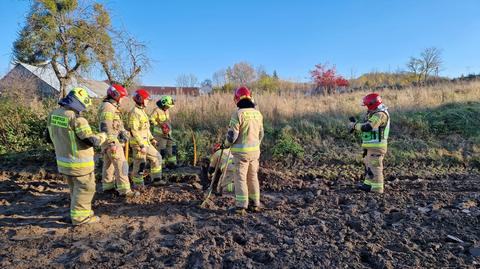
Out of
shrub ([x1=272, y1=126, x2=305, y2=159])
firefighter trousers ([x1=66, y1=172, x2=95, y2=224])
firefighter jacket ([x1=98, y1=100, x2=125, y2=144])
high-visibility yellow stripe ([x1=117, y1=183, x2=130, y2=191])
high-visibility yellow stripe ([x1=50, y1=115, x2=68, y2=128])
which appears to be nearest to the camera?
high-visibility yellow stripe ([x1=50, y1=115, x2=68, y2=128])

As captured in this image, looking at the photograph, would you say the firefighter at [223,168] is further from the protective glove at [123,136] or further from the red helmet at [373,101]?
the red helmet at [373,101]

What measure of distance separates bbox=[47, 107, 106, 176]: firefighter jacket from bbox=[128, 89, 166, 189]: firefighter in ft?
4.39

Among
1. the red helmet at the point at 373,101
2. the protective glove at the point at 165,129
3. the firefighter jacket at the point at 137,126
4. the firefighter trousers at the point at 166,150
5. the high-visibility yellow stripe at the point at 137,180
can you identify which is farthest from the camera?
the firefighter trousers at the point at 166,150

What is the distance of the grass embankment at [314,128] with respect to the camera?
8.17m

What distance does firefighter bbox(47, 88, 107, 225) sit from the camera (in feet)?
13.8

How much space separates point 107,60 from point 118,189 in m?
9.82

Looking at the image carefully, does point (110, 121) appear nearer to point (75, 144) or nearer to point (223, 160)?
point (75, 144)

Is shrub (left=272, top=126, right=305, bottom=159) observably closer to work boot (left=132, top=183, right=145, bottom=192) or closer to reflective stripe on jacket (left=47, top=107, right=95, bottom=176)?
work boot (left=132, top=183, right=145, bottom=192)

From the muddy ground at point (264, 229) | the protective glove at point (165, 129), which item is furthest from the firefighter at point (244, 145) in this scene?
the protective glove at point (165, 129)

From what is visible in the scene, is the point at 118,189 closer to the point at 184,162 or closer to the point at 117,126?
the point at 117,126

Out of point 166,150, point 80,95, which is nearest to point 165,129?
point 166,150

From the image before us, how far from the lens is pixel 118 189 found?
18.2 ft

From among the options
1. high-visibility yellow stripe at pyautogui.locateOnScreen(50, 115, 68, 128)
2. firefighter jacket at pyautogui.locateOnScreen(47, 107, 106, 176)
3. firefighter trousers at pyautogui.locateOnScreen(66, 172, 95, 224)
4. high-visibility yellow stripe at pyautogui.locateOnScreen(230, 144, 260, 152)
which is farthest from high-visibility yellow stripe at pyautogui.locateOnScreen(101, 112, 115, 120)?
high-visibility yellow stripe at pyautogui.locateOnScreen(230, 144, 260, 152)

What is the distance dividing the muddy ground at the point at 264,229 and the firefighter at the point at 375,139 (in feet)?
1.09
